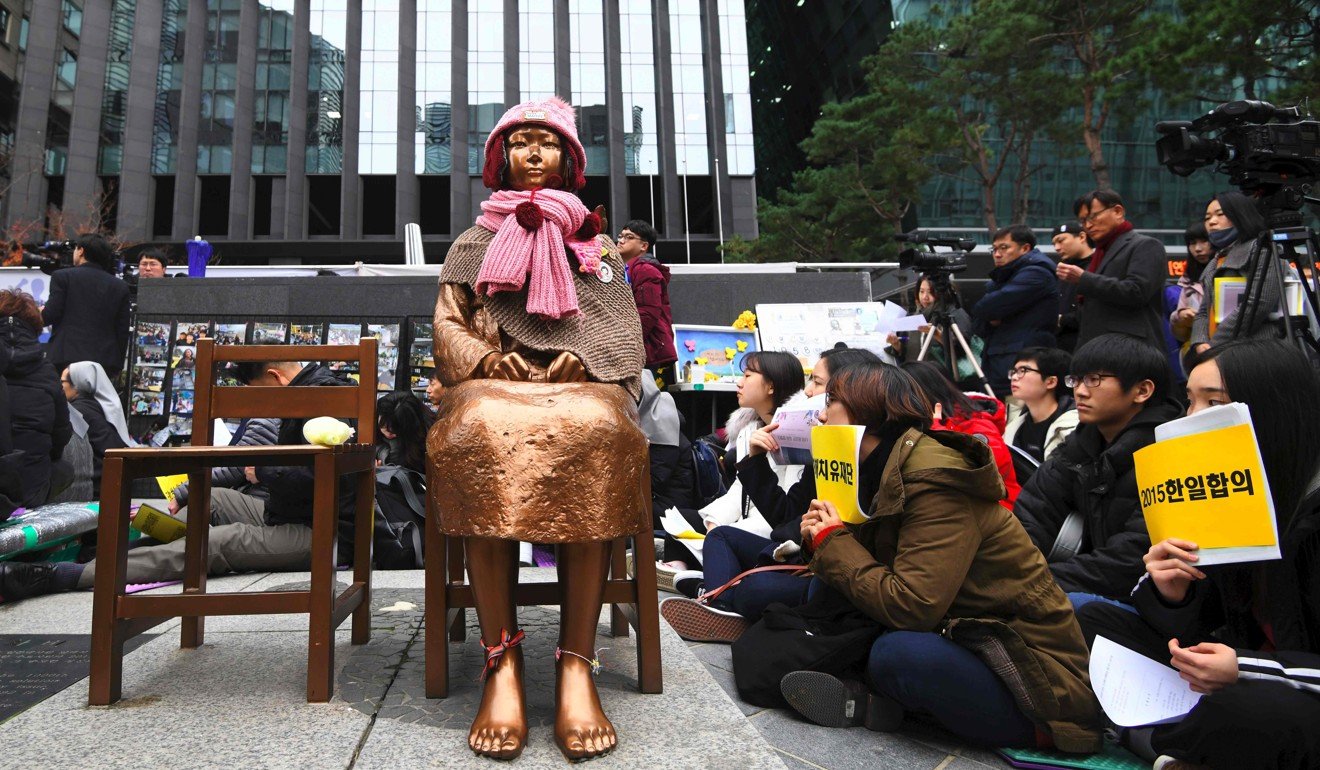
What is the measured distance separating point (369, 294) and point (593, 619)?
5.44 metres

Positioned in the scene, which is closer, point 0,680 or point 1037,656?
point 1037,656

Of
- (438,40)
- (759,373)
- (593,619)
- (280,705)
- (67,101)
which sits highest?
(438,40)

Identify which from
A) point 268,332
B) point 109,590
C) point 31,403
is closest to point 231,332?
point 268,332

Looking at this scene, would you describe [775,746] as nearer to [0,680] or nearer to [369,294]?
[0,680]

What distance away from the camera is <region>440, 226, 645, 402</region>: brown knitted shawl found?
2.48m

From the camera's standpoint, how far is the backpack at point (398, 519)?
4133 millimetres

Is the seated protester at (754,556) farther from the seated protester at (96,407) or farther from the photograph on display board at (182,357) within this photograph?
the photograph on display board at (182,357)

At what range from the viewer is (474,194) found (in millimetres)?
27000

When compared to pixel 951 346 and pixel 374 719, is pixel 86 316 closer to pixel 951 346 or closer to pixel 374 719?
pixel 374 719

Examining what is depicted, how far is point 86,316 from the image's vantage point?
19.3ft

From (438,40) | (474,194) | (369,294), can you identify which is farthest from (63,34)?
(369,294)

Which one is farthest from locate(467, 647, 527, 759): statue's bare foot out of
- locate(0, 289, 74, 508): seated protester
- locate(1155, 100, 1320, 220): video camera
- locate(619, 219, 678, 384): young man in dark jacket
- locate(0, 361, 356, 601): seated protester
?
locate(619, 219, 678, 384): young man in dark jacket

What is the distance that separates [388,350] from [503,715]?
493 cm

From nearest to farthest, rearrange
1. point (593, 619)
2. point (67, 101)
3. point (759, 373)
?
point (593, 619) → point (759, 373) → point (67, 101)
